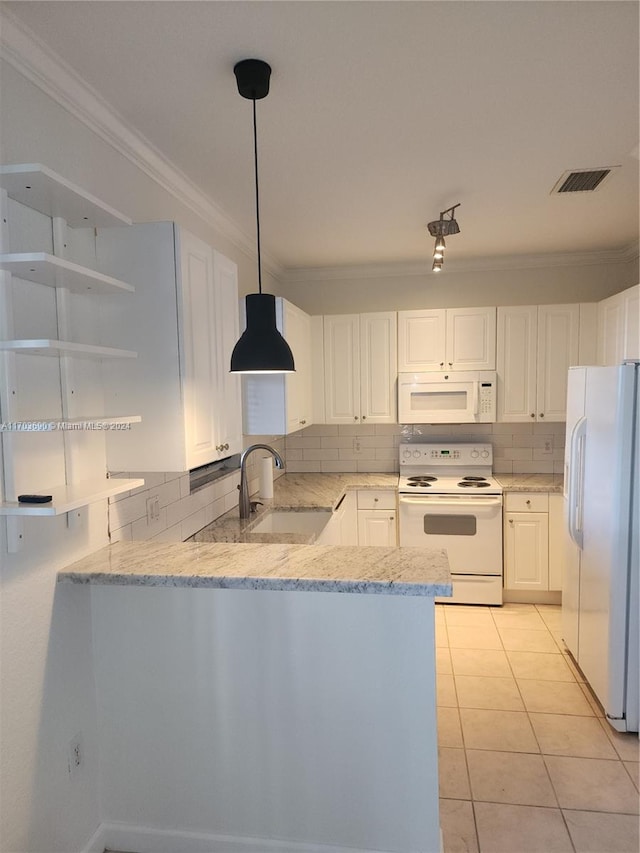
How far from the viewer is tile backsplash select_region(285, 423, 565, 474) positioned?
4543 millimetres

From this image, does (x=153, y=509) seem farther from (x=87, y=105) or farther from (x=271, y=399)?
(x=87, y=105)

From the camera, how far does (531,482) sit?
420 cm

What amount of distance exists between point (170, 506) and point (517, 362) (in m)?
2.94

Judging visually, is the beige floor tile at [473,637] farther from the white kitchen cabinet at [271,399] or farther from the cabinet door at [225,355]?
the cabinet door at [225,355]

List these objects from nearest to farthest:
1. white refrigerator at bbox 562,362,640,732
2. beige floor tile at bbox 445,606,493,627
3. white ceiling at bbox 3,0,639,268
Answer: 1. white ceiling at bbox 3,0,639,268
2. white refrigerator at bbox 562,362,640,732
3. beige floor tile at bbox 445,606,493,627

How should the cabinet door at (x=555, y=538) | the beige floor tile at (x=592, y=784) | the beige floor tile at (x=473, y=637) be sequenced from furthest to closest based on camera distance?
1. the cabinet door at (x=555, y=538)
2. the beige floor tile at (x=473, y=637)
3. the beige floor tile at (x=592, y=784)

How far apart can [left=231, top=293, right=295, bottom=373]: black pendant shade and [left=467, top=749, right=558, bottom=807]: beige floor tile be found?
191 centimetres

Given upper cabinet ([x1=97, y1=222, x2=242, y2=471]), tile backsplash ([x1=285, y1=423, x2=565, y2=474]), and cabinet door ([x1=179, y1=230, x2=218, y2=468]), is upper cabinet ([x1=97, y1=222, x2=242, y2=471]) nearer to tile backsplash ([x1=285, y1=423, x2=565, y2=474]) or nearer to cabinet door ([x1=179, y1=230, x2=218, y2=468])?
cabinet door ([x1=179, y1=230, x2=218, y2=468])

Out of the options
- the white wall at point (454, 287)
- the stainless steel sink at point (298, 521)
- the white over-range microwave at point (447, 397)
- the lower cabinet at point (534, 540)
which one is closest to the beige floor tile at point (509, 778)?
the stainless steel sink at point (298, 521)

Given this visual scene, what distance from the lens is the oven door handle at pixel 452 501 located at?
4066 mm

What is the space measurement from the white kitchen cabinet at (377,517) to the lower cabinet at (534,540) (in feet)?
2.78

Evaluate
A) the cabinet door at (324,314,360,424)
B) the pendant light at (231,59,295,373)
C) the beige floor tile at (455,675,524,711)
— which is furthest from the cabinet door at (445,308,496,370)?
the pendant light at (231,59,295,373)

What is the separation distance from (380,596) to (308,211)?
2.24m

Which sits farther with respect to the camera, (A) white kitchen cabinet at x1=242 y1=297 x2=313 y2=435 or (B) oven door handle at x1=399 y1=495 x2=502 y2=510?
(B) oven door handle at x1=399 y1=495 x2=502 y2=510
